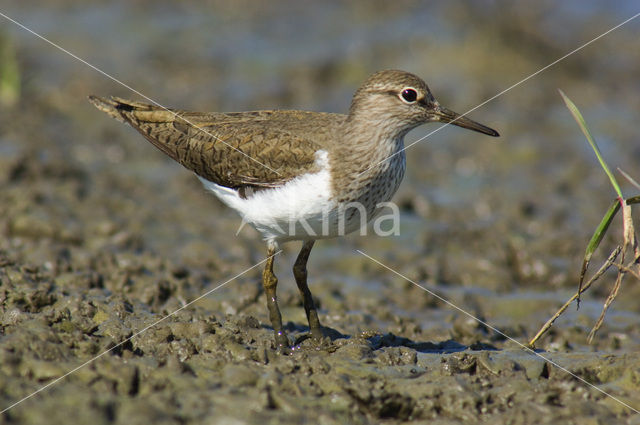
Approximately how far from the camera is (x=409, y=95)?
21.4 ft

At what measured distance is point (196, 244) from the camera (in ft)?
29.2

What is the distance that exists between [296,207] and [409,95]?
57.3 inches

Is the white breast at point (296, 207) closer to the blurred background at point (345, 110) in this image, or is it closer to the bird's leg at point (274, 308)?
the bird's leg at point (274, 308)

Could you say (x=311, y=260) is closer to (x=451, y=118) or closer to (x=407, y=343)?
(x=407, y=343)

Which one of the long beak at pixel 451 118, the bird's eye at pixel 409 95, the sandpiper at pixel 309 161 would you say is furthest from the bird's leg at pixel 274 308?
the long beak at pixel 451 118

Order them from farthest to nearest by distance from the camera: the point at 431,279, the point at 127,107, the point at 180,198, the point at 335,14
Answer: the point at 335,14 → the point at 180,198 → the point at 431,279 → the point at 127,107

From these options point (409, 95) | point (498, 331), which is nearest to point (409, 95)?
point (409, 95)

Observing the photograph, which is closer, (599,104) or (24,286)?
(24,286)

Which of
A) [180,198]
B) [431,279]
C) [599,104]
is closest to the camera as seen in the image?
[431,279]

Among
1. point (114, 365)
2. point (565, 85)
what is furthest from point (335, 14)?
point (114, 365)

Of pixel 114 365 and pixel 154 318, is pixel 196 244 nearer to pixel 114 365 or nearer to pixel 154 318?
pixel 154 318

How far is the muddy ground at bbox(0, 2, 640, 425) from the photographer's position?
4934mm

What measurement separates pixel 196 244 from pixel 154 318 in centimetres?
275

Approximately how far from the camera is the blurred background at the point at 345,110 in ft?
28.0
